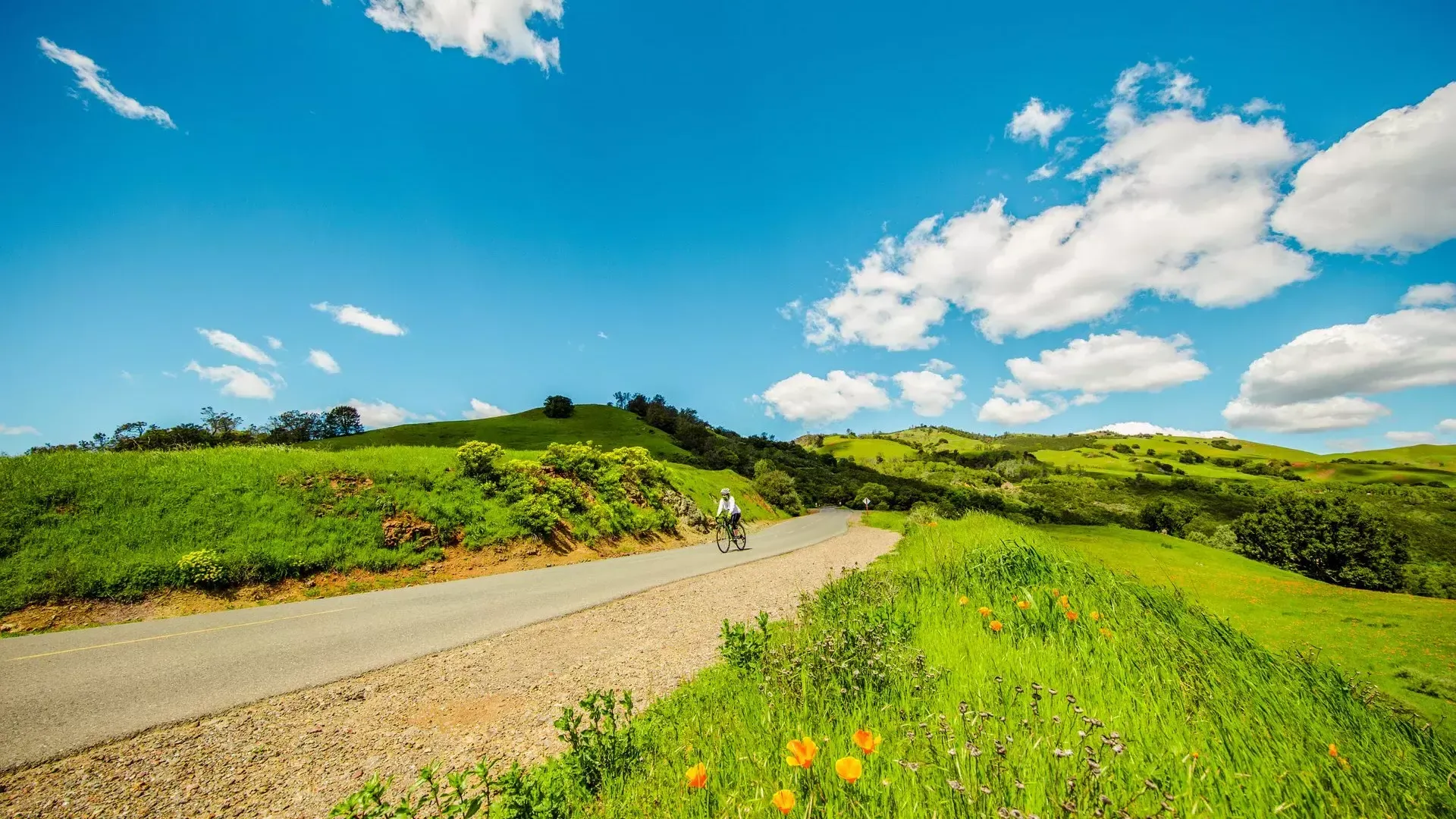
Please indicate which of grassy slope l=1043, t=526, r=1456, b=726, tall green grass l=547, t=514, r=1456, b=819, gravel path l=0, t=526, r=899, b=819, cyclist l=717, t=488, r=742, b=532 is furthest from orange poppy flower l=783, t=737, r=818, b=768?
cyclist l=717, t=488, r=742, b=532

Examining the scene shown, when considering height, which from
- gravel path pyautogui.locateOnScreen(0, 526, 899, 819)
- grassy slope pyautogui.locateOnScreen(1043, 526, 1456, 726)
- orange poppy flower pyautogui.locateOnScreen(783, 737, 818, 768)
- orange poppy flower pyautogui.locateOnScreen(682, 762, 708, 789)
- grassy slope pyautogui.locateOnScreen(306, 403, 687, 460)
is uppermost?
grassy slope pyautogui.locateOnScreen(306, 403, 687, 460)

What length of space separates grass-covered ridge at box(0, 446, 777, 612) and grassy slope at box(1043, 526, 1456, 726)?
1924 centimetres

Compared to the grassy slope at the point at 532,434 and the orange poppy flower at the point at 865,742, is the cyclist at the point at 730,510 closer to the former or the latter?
the orange poppy flower at the point at 865,742

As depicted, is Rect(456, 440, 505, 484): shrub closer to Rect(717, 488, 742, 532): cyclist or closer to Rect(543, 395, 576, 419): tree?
Rect(717, 488, 742, 532): cyclist

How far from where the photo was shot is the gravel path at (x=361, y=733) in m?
4.30

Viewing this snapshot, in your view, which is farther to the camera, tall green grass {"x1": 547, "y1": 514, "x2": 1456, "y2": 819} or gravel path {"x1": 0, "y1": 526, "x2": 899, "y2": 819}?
gravel path {"x1": 0, "y1": 526, "x2": 899, "y2": 819}

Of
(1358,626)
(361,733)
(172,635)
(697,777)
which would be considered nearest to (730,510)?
(172,635)

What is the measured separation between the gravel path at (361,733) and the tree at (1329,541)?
49.2m

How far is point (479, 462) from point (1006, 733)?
74.4 ft

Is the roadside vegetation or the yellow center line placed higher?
the roadside vegetation

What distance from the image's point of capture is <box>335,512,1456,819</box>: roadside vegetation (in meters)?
2.12

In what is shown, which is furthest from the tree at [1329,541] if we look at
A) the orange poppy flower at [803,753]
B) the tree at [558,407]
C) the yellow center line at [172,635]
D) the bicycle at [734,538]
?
the tree at [558,407]

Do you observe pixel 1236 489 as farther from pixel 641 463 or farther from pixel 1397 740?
pixel 1397 740

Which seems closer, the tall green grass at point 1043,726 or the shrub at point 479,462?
the tall green grass at point 1043,726
